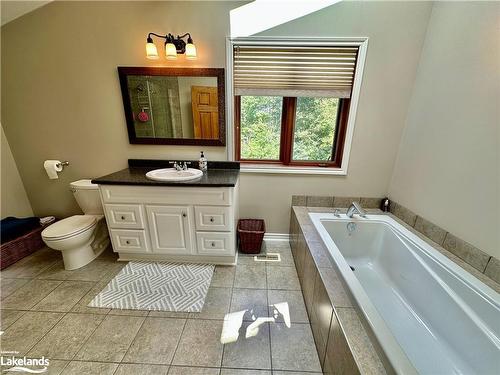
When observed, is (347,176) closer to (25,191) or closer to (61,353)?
(61,353)

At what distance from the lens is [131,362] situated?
113 cm

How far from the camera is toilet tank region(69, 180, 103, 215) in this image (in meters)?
1.95

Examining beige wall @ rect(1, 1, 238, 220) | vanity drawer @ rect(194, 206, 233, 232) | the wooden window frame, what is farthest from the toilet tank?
the wooden window frame

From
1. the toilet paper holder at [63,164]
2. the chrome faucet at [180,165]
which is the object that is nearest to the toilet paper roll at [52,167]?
the toilet paper holder at [63,164]

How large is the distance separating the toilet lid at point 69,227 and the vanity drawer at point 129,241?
25cm

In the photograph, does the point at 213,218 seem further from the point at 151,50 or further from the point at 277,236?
the point at 151,50

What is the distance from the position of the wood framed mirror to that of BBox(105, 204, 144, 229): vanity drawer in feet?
2.25

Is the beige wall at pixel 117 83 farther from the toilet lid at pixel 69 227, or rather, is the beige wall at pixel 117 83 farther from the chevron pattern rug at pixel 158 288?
the chevron pattern rug at pixel 158 288

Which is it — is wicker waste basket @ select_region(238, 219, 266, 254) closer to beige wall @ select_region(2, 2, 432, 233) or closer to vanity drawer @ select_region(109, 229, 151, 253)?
beige wall @ select_region(2, 2, 432, 233)

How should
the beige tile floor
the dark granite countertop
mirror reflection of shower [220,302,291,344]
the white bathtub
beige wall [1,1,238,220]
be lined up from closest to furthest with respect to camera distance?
1. the white bathtub
2. the beige tile floor
3. mirror reflection of shower [220,302,291,344]
4. the dark granite countertop
5. beige wall [1,1,238,220]

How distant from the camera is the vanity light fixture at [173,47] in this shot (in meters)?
1.65

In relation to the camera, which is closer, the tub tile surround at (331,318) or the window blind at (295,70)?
→ the tub tile surround at (331,318)

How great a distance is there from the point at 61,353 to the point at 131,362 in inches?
17.0

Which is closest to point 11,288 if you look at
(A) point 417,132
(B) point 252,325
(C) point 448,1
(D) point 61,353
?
(D) point 61,353
